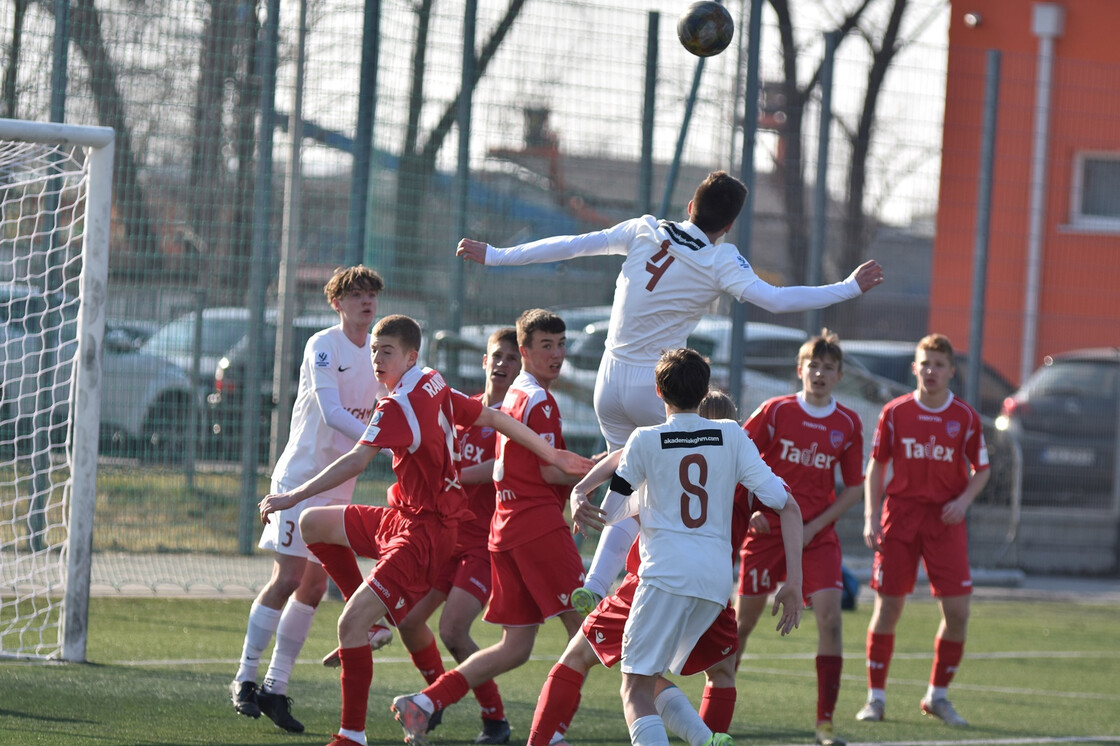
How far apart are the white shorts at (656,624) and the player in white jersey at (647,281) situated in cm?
83

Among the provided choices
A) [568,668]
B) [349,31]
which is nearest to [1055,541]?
[349,31]

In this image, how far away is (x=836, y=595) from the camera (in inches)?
256

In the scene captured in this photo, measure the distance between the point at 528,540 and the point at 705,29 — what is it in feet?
9.06

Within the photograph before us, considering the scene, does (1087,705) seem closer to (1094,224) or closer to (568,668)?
(568,668)

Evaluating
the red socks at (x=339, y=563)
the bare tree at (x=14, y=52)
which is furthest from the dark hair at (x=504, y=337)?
the bare tree at (x=14, y=52)

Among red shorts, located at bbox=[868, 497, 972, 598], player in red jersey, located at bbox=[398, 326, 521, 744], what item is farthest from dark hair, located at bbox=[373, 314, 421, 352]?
red shorts, located at bbox=[868, 497, 972, 598]

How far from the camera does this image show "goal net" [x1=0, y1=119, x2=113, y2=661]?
6.89 metres

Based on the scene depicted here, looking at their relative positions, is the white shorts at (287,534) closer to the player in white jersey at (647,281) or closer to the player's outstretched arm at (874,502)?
the player in white jersey at (647,281)

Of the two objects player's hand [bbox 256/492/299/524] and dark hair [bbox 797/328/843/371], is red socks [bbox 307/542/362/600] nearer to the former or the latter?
player's hand [bbox 256/492/299/524]

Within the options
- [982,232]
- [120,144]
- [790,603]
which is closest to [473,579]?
[790,603]

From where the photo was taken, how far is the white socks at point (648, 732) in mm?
4645

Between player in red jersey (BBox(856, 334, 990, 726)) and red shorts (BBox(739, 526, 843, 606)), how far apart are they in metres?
0.89

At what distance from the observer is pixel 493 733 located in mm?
5875

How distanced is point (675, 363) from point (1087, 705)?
426cm
